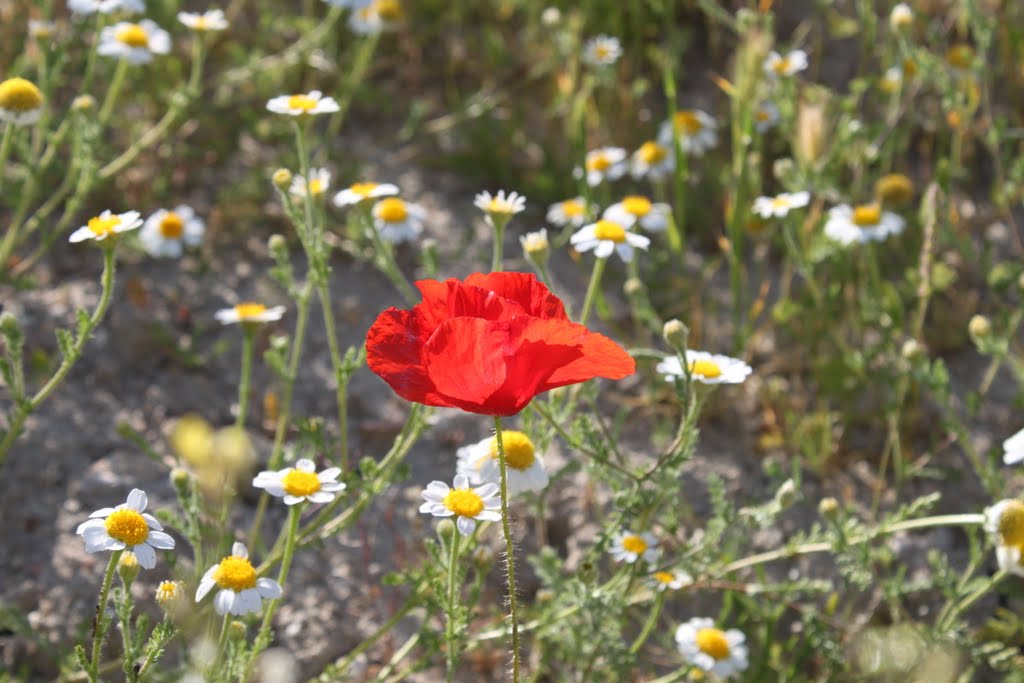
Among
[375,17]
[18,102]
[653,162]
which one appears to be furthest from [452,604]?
[375,17]

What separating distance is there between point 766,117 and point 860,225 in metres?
0.61

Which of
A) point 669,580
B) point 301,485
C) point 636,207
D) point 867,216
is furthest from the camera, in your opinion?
point 867,216

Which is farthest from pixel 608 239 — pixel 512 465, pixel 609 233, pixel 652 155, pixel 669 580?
pixel 652 155

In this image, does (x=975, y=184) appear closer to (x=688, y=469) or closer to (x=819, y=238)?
(x=819, y=238)

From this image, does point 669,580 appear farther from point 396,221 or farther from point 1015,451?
point 396,221

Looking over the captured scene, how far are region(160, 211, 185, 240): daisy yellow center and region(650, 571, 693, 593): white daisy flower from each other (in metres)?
1.62

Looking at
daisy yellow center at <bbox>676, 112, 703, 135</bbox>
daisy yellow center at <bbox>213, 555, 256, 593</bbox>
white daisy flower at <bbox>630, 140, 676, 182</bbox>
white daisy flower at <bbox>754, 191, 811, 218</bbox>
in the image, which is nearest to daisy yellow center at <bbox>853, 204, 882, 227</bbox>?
white daisy flower at <bbox>754, 191, 811, 218</bbox>

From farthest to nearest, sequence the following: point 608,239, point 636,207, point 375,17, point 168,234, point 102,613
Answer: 1. point 375,17
2. point 168,234
3. point 636,207
4. point 608,239
5. point 102,613

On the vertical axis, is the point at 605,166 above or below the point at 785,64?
below

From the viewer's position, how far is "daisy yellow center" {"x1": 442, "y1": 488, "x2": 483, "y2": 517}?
6.14 feet

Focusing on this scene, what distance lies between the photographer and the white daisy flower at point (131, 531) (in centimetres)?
178

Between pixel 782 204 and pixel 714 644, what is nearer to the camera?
pixel 714 644

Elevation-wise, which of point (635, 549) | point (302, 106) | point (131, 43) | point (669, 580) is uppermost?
point (302, 106)

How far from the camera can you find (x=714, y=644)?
2359 mm
